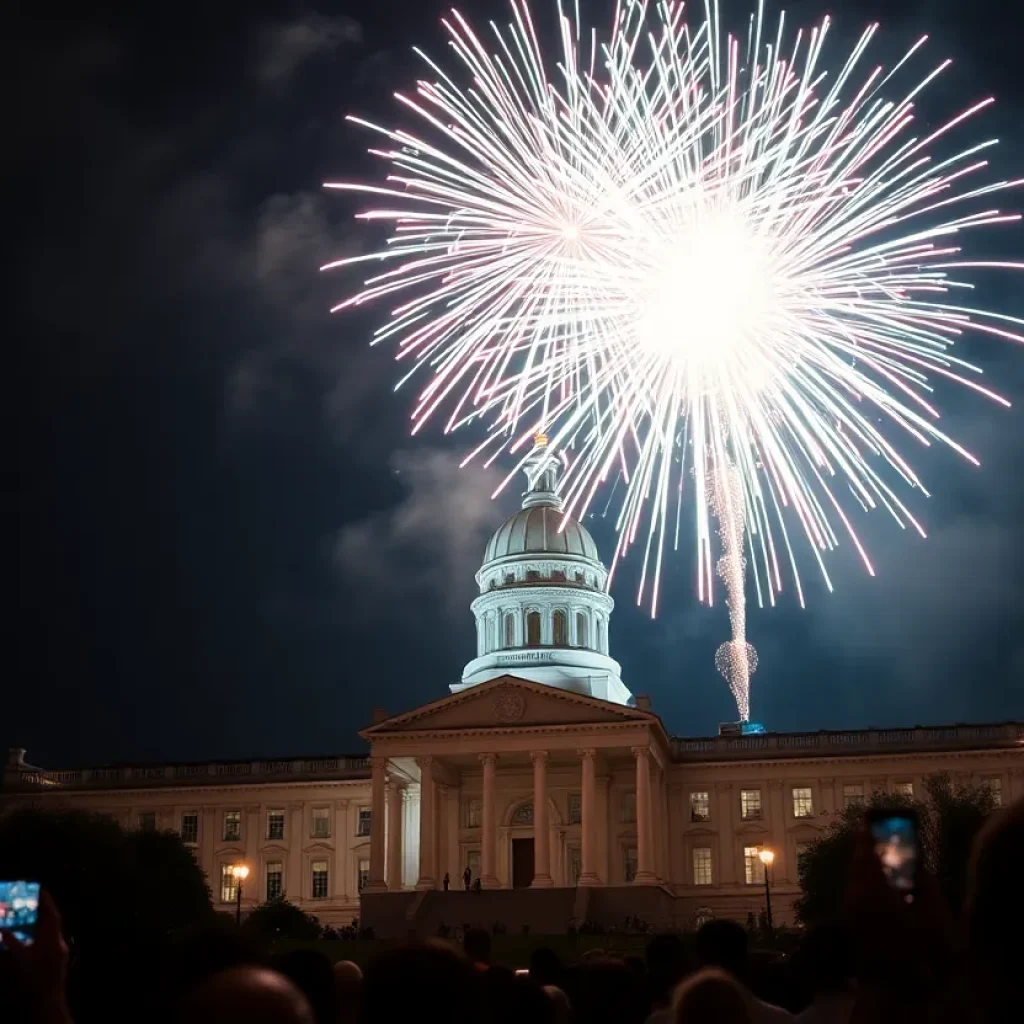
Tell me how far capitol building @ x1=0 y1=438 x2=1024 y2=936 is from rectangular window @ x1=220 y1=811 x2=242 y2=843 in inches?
4.5

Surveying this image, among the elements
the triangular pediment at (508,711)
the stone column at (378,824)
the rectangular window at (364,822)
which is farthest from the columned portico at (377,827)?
the rectangular window at (364,822)

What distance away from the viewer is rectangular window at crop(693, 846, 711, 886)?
7812 cm

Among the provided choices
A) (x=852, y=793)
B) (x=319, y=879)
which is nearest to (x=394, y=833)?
(x=319, y=879)

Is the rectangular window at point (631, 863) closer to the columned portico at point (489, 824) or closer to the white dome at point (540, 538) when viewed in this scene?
the columned portico at point (489, 824)

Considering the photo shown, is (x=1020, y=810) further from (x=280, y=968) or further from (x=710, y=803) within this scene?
(x=710, y=803)

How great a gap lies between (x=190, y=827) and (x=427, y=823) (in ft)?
59.5

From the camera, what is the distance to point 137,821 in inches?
3369

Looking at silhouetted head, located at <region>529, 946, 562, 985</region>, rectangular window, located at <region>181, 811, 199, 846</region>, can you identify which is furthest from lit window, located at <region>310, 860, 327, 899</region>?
silhouetted head, located at <region>529, 946, 562, 985</region>

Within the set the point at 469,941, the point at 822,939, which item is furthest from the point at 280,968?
the point at 469,941

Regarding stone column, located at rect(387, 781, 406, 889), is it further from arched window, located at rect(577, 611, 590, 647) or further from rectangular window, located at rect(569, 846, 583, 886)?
arched window, located at rect(577, 611, 590, 647)

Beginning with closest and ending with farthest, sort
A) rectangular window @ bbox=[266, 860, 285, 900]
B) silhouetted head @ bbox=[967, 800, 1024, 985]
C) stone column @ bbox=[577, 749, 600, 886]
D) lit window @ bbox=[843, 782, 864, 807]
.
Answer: silhouetted head @ bbox=[967, 800, 1024, 985]
stone column @ bbox=[577, 749, 600, 886]
lit window @ bbox=[843, 782, 864, 807]
rectangular window @ bbox=[266, 860, 285, 900]

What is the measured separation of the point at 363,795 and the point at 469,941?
68.2 meters

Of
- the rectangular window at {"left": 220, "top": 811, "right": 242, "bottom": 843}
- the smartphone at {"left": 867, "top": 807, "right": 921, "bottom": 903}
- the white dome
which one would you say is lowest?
the smartphone at {"left": 867, "top": 807, "right": 921, "bottom": 903}

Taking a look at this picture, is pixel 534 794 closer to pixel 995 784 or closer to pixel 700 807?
pixel 700 807
